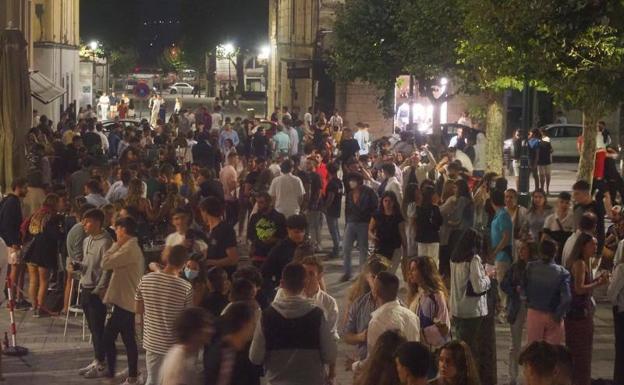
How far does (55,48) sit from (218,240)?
34.2m

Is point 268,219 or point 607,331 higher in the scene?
point 268,219

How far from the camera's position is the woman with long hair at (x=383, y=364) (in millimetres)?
7520

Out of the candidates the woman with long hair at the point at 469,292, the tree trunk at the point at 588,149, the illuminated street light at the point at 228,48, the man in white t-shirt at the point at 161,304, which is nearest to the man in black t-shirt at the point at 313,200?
the tree trunk at the point at 588,149

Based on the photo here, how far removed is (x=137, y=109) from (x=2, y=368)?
2408 inches

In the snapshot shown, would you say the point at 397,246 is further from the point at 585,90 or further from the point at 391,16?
the point at 391,16

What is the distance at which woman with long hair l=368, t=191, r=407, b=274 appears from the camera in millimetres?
16016

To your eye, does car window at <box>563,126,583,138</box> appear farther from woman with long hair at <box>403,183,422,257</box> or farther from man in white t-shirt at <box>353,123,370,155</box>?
woman with long hair at <box>403,183,422,257</box>

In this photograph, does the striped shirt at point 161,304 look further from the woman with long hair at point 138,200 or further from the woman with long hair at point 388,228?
the woman with long hair at point 388,228

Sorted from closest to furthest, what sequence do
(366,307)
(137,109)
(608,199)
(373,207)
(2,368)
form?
(366,307) → (2,368) → (373,207) → (608,199) → (137,109)

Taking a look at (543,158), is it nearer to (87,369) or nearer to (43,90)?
(43,90)

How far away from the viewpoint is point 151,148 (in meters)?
27.3

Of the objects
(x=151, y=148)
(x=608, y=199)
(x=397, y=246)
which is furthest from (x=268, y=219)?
(x=151, y=148)

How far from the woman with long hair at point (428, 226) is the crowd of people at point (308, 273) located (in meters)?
0.02

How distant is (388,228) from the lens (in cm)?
1605
